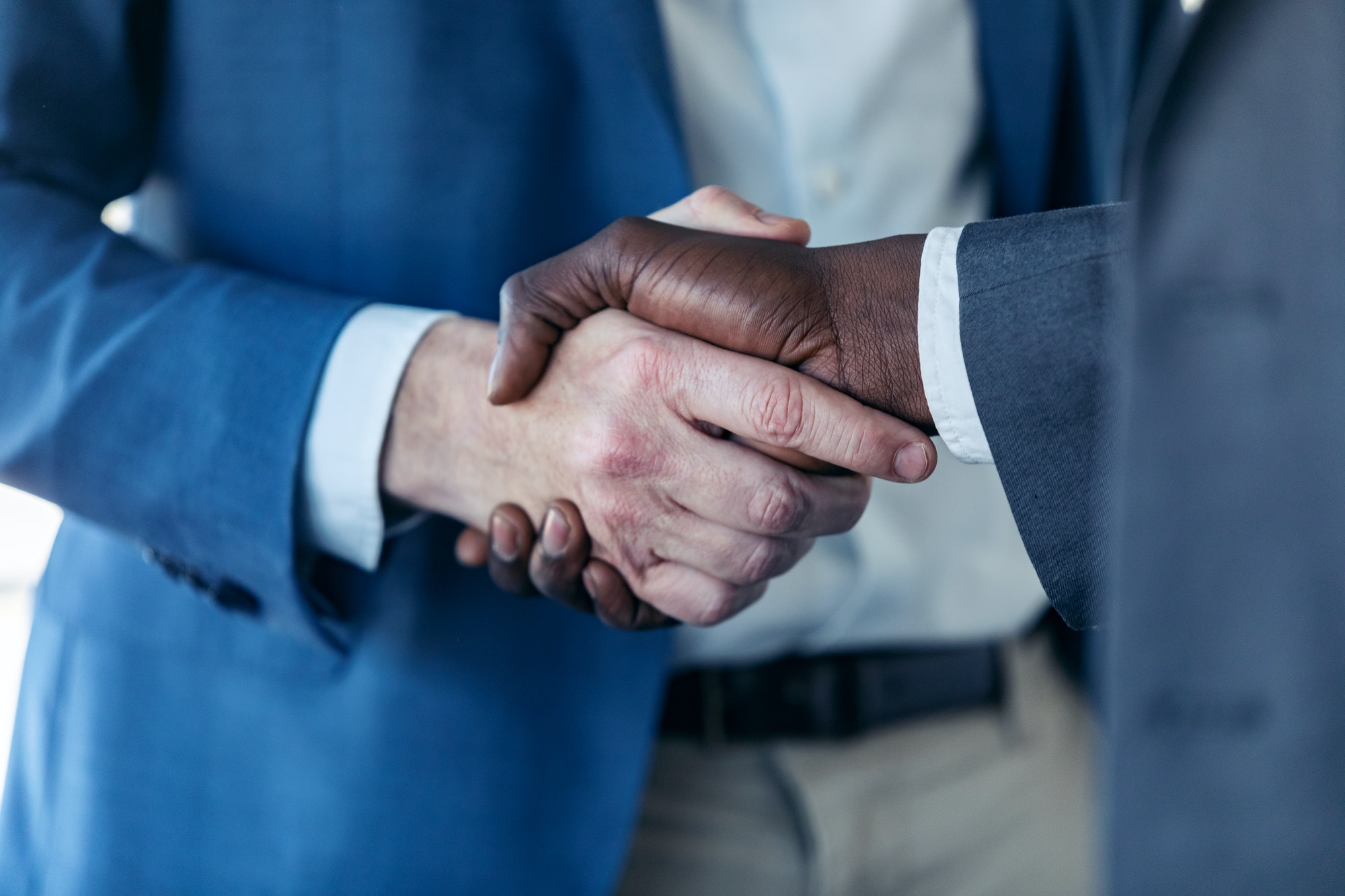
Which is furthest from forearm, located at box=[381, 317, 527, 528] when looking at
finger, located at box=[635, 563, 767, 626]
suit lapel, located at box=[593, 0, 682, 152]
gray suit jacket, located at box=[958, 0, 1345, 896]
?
gray suit jacket, located at box=[958, 0, 1345, 896]

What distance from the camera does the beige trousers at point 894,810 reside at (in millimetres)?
951

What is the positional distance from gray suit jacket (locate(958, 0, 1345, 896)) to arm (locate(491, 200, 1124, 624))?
0.62 ft

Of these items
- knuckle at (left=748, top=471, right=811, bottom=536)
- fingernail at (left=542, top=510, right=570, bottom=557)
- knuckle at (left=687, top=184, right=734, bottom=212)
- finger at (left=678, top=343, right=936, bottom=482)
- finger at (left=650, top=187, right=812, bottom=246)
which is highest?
knuckle at (left=687, top=184, right=734, bottom=212)

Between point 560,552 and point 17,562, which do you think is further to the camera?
point 17,562

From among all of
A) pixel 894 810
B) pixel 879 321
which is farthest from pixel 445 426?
pixel 894 810

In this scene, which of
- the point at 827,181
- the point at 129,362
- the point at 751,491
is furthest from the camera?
the point at 827,181

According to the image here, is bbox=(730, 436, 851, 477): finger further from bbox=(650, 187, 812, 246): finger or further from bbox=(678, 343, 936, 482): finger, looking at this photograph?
bbox=(650, 187, 812, 246): finger

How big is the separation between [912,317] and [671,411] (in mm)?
163

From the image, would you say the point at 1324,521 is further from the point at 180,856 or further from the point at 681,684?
the point at 180,856

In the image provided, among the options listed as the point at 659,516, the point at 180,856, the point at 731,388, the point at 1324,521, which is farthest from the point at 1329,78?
the point at 180,856

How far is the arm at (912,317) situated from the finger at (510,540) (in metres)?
0.09

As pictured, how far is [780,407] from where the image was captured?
56 cm

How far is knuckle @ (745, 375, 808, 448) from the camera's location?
0.56m

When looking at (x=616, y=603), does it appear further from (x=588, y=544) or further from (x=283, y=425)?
(x=283, y=425)
